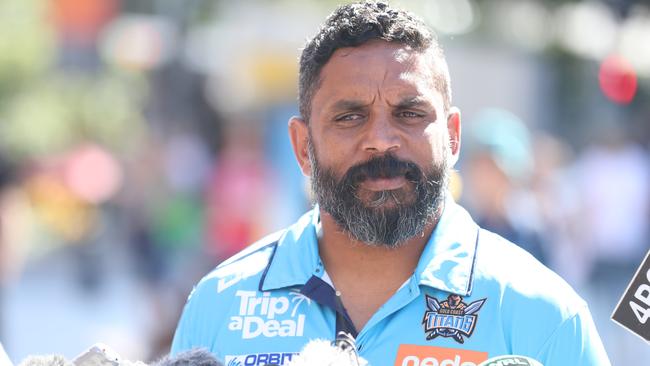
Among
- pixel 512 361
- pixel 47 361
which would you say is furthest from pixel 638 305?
pixel 47 361

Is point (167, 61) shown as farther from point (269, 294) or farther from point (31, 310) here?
point (269, 294)

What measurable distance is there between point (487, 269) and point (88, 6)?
18594 mm

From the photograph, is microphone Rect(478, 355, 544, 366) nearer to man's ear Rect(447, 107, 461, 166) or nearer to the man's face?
the man's face

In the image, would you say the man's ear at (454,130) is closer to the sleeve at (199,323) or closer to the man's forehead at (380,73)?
the man's forehead at (380,73)

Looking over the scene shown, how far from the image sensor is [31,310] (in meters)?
12.2

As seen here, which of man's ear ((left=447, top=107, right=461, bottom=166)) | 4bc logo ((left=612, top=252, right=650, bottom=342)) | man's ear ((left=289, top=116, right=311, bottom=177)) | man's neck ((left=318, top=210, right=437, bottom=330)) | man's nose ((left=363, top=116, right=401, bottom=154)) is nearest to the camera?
4bc logo ((left=612, top=252, right=650, bottom=342))

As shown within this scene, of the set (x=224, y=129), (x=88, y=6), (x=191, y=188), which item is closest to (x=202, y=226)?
(x=191, y=188)

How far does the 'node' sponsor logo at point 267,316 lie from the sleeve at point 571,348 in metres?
0.63

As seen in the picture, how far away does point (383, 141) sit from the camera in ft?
10.1

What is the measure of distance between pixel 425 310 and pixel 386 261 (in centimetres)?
24

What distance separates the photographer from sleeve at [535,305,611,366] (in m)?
2.88

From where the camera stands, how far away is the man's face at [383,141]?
310 centimetres

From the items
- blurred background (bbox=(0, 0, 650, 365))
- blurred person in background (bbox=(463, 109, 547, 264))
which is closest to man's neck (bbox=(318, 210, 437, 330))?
blurred background (bbox=(0, 0, 650, 365))

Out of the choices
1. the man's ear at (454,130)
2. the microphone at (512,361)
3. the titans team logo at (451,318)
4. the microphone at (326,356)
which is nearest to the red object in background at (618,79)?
the man's ear at (454,130)
